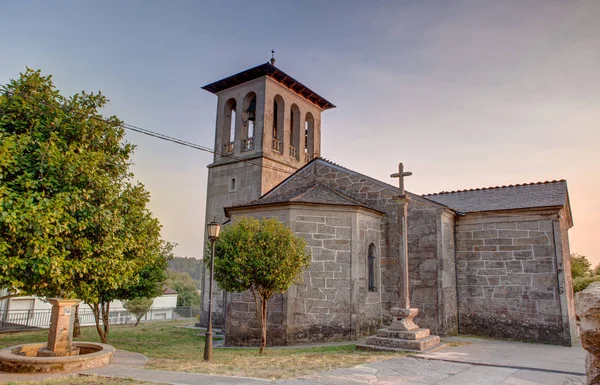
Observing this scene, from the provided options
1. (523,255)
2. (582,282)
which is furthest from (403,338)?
(582,282)

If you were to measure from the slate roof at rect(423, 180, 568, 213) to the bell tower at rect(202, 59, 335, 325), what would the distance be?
799 cm

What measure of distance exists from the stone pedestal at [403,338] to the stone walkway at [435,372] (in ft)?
1.31

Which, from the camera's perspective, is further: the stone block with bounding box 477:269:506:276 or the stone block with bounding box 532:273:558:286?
the stone block with bounding box 477:269:506:276

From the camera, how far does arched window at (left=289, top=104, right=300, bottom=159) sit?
22.1 meters

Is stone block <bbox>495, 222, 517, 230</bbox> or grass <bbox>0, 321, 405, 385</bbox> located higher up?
stone block <bbox>495, 222, 517, 230</bbox>

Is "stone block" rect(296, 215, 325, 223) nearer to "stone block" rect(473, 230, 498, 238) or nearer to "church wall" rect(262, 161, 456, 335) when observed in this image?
"church wall" rect(262, 161, 456, 335)

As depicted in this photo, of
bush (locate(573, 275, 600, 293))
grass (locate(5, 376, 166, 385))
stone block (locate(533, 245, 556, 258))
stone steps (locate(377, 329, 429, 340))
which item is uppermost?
stone block (locate(533, 245, 556, 258))

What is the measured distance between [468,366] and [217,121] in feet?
56.8

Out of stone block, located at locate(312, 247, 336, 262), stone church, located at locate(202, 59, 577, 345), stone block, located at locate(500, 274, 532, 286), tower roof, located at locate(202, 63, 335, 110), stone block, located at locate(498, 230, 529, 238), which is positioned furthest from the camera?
tower roof, located at locate(202, 63, 335, 110)

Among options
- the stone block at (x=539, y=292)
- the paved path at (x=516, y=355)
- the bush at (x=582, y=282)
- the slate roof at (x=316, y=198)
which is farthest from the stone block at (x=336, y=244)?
the bush at (x=582, y=282)

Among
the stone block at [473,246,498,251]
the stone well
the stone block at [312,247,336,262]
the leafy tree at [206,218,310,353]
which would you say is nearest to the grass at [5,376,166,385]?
the stone well

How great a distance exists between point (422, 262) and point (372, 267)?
175cm

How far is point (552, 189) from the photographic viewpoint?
15.2 metres

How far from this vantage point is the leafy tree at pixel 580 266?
21788 millimetres
